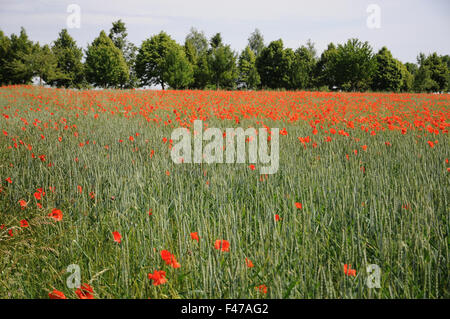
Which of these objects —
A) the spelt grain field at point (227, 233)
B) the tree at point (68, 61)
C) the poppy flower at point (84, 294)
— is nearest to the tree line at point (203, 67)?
the tree at point (68, 61)

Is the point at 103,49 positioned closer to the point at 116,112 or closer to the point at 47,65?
the point at 47,65

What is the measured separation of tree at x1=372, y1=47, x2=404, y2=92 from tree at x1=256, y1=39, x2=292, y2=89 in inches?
413

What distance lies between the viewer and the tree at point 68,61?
4025cm

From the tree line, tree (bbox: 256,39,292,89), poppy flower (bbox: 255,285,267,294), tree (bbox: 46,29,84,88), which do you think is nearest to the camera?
poppy flower (bbox: 255,285,267,294)

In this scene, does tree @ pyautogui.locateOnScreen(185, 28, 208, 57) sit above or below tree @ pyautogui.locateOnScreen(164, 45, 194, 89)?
above

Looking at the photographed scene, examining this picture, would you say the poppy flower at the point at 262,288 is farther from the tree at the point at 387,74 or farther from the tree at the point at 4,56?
the tree at the point at 4,56

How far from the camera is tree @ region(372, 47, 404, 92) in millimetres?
37312

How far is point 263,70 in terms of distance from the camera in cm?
4078

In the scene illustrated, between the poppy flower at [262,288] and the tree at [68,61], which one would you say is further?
the tree at [68,61]

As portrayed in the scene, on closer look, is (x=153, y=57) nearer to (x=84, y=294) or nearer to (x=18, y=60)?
(x=18, y=60)

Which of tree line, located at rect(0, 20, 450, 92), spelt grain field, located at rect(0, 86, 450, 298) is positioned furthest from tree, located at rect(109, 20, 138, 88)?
spelt grain field, located at rect(0, 86, 450, 298)

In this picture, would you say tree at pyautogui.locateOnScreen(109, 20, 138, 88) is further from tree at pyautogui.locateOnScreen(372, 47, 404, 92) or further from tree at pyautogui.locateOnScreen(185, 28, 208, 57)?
tree at pyautogui.locateOnScreen(372, 47, 404, 92)

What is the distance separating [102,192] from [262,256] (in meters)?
1.94
